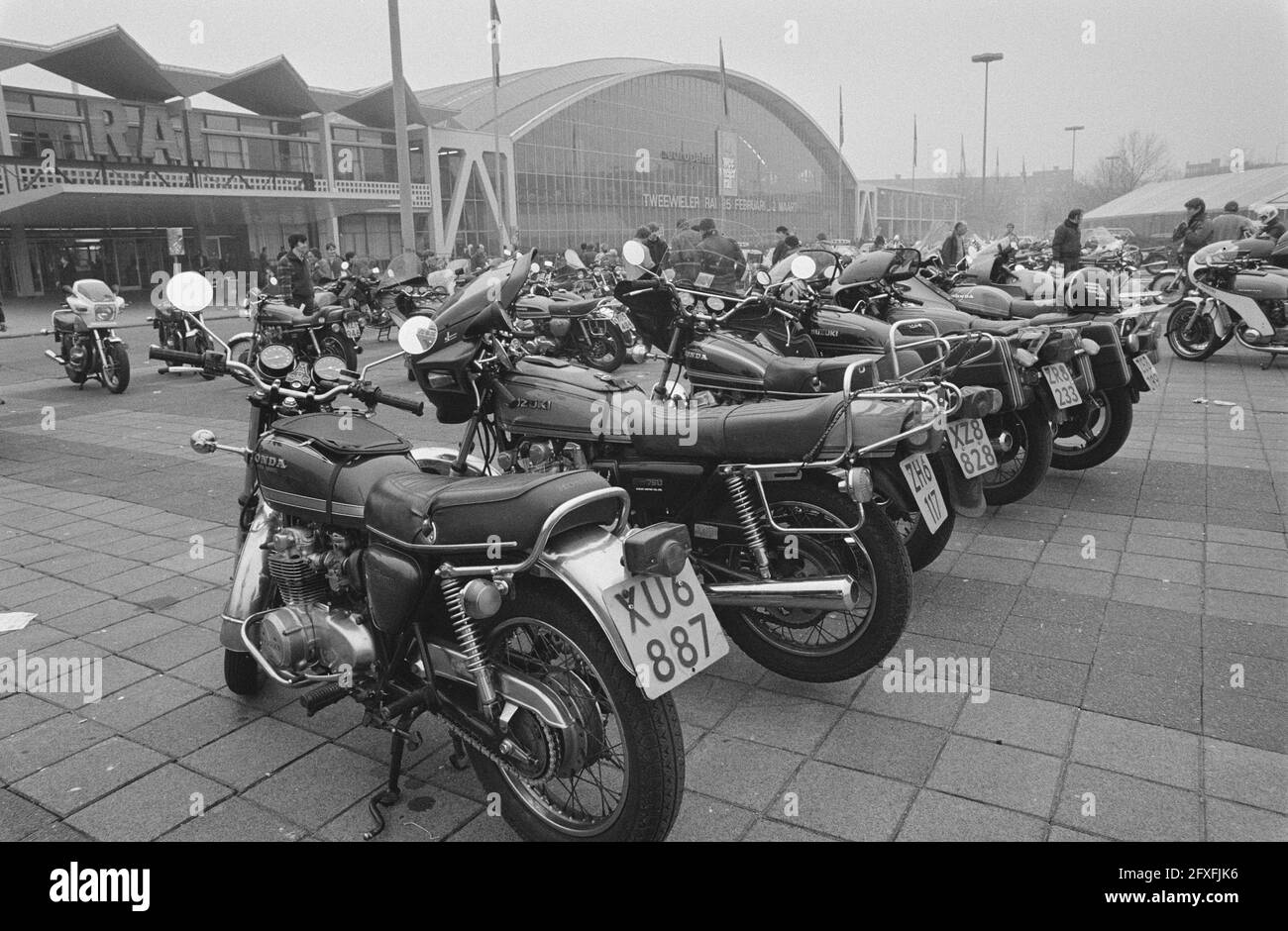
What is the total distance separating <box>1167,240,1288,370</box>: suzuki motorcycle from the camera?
1005 centimetres

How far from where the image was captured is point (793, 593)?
3086mm

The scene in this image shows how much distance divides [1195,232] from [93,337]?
46.1 feet

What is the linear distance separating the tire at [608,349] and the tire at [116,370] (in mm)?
5249

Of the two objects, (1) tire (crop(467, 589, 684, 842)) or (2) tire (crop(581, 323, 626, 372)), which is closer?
(1) tire (crop(467, 589, 684, 842))

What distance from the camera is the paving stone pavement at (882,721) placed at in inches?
102

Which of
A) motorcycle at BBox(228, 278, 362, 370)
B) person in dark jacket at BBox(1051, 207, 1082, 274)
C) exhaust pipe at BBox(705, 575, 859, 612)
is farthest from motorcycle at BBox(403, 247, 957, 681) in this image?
person in dark jacket at BBox(1051, 207, 1082, 274)

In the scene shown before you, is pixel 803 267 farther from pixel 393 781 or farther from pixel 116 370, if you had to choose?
pixel 116 370

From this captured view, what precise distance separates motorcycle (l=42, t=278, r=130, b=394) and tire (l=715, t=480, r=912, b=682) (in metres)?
9.93

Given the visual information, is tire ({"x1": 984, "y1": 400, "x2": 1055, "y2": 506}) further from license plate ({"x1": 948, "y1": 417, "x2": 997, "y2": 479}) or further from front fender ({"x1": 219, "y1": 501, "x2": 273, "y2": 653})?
front fender ({"x1": 219, "y1": 501, "x2": 273, "y2": 653})

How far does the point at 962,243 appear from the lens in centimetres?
1510

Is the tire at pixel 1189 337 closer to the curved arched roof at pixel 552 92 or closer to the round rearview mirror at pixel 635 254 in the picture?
the round rearview mirror at pixel 635 254

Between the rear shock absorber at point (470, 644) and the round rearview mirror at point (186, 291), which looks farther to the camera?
the round rearview mirror at point (186, 291)

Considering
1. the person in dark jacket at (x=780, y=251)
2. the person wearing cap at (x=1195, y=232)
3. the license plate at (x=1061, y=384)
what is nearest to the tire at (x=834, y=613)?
the license plate at (x=1061, y=384)
